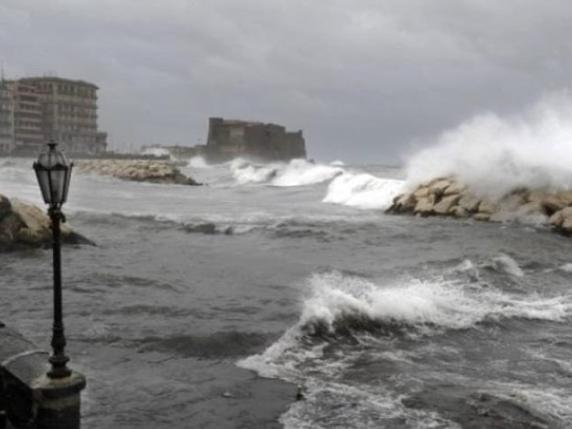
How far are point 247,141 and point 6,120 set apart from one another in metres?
43.4

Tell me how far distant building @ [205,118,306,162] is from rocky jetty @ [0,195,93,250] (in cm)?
10151

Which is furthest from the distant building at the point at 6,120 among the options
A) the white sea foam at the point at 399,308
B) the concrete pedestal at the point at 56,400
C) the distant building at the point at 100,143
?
the concrete pedestal at the point at 56,400

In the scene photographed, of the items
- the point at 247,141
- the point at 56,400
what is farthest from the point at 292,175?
the point at 247,141

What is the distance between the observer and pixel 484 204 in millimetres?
22266

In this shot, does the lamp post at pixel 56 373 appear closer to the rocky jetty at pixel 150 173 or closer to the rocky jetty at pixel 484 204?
the rocky jetty at pixel 484 204

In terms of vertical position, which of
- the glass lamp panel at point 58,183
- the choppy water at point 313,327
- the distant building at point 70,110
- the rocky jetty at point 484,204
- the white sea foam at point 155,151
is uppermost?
the distant building at point 70,110

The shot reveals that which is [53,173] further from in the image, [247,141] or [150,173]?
[247,141]

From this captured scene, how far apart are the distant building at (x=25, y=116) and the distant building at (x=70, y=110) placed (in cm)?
150

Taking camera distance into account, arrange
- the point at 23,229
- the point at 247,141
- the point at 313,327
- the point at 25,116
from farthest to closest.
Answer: the point at 247,141 → the point at 25,116 → the point at 23,229 → the point at 313,327

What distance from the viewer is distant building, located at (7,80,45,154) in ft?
376

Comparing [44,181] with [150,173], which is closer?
[44,181]

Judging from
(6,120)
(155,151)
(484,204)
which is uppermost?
(6,120)

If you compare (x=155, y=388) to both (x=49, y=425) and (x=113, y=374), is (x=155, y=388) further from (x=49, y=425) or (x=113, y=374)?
(x=49, y=425)

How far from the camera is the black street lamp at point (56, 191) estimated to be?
468 centimetres
